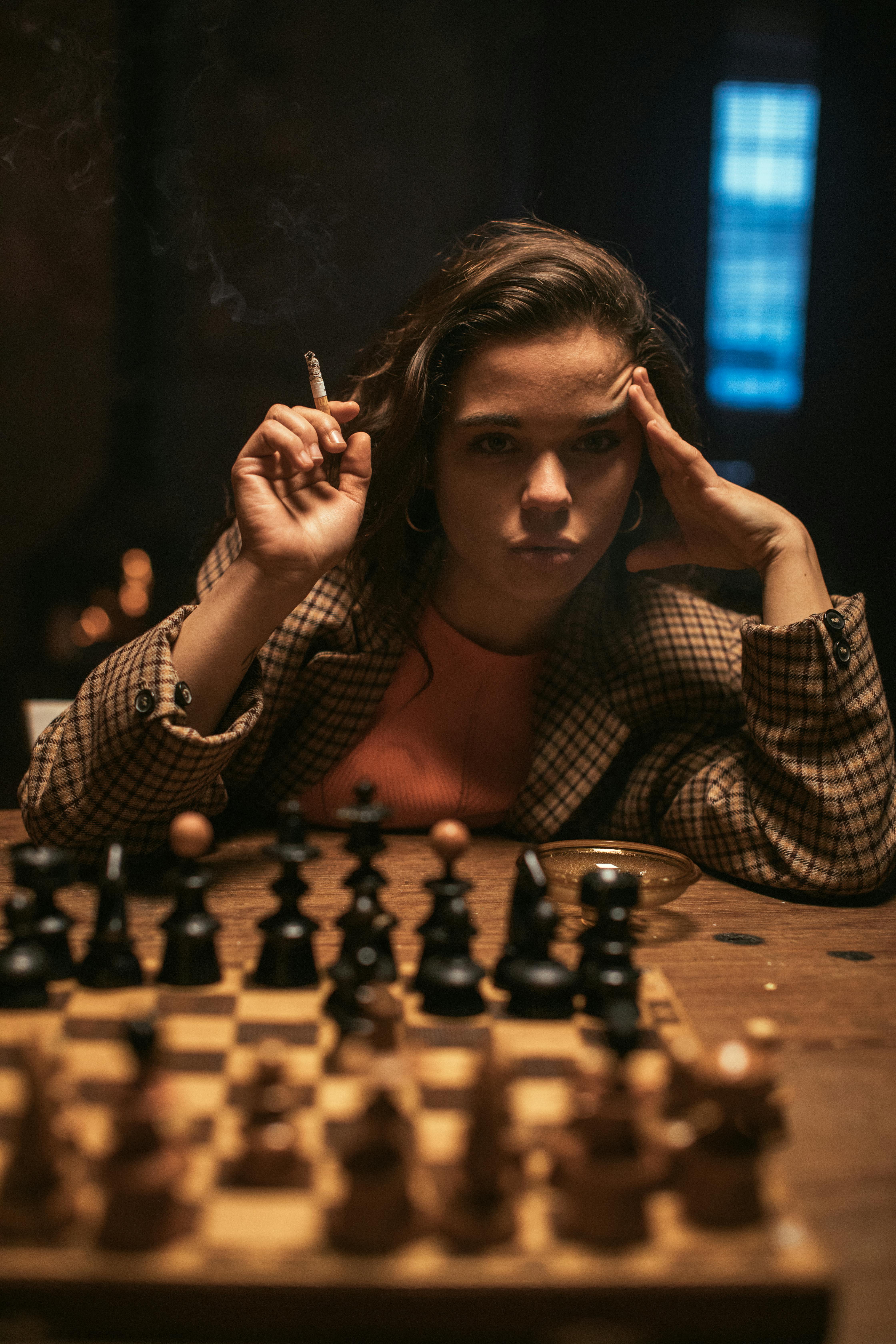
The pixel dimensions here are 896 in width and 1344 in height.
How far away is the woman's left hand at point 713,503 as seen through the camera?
1.64 m

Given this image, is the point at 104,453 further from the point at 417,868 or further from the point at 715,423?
the point at 417,868

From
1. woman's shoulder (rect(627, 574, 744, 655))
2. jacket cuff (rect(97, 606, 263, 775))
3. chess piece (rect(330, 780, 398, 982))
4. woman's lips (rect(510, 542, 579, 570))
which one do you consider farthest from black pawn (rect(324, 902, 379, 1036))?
woman's shoulder (rect(627, 574, 744, 655))

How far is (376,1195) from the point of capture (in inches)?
26.6

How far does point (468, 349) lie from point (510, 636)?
48 cm

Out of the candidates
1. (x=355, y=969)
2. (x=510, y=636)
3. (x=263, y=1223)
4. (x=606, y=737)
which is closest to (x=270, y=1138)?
(x=263, y=1223)

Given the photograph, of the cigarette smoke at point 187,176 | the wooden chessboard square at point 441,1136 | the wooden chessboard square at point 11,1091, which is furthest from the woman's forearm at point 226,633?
the cigarette smoke at point 187,176

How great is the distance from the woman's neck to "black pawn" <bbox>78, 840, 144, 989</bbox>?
0.91 meters

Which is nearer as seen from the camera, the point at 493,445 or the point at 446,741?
the point at 493,445

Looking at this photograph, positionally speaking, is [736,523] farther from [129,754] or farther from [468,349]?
[129,754]

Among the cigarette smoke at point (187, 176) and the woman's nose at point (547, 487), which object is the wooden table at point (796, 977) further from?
the cigarette smoke at point (187, 176)

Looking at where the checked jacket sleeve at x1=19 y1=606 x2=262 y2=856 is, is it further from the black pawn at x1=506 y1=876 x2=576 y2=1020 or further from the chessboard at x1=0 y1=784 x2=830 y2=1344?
the black pawn at x1=506 y1=876 x2=576 y2=1020

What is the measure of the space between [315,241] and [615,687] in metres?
1.48

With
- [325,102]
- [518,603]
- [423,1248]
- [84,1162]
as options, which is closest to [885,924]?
[518,603]

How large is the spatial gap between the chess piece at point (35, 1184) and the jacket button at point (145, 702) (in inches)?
29.1
